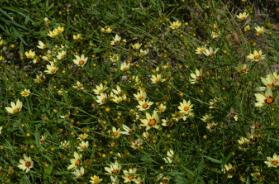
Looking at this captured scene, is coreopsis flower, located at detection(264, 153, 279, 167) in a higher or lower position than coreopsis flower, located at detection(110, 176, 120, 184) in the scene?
higher

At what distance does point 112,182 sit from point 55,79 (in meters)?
1.14

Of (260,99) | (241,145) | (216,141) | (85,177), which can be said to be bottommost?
(85,177)

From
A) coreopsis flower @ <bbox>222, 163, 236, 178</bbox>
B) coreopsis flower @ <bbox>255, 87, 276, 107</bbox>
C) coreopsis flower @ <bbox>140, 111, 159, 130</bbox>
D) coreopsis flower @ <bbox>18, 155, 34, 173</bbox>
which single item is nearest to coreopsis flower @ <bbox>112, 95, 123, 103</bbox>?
coreopsis flower @ <bbox>140, 111, 159, 130</bbox>

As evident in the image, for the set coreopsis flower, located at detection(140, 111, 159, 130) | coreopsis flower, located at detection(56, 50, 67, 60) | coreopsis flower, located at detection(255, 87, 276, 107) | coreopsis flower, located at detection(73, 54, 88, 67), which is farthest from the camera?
coreopsis flower, located at detection(56, 50, 67, 60)

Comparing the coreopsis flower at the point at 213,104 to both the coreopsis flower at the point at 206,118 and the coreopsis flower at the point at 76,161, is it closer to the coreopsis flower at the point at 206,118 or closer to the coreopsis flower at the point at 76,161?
the coreopsis flower at the point at 206,118

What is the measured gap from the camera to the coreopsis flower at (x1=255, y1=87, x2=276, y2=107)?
4.86ft

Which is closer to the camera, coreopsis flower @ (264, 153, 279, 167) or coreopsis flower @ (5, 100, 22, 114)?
coreopsis flower @ (264, 153, 279, 167)

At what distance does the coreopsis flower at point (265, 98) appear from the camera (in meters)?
1.48

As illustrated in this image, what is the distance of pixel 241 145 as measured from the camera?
5.68 ft

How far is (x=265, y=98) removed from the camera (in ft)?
4.97

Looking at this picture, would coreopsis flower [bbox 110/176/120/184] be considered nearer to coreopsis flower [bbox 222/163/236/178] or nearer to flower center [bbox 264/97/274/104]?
coreopsis flower [bbox 222/163/236/178]

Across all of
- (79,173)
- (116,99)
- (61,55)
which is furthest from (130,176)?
(61,55)

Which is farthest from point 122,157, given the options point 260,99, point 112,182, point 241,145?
point 260,99

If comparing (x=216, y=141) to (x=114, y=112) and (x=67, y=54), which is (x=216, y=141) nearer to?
(x=114, y=112)
